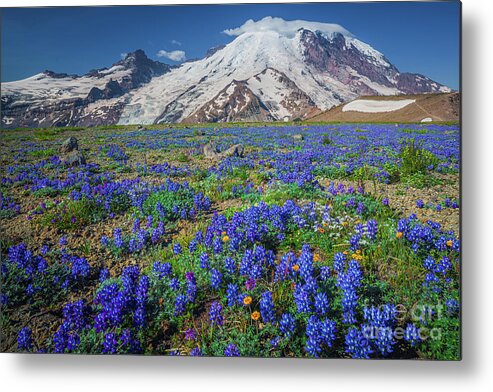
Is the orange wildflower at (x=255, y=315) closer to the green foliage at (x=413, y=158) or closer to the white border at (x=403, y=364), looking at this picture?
the white border at (x=403, y=364)

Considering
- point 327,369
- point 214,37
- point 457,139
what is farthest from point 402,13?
point 327,369

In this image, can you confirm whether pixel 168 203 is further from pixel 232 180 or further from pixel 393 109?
pixel 393 109

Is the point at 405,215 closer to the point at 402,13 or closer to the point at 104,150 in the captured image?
the point at 402,13

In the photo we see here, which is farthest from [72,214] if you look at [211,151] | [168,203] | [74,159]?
[211,151]

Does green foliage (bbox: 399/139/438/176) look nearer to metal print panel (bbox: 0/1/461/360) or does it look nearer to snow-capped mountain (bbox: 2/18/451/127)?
metal print panel (bbox: 0/1/461/360)

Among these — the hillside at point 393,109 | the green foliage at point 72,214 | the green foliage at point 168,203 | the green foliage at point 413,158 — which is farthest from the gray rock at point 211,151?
the green foliage at point 413,158

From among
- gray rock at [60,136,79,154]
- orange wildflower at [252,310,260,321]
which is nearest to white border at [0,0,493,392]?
orange wildflower at [252,310,260,321]

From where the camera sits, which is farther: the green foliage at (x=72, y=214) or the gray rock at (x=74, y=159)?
the gray rock at (x=74, y=159)

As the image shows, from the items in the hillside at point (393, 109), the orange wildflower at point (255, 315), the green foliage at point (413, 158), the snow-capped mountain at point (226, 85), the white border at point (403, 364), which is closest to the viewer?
the orange wildflower at point (255, 315)
